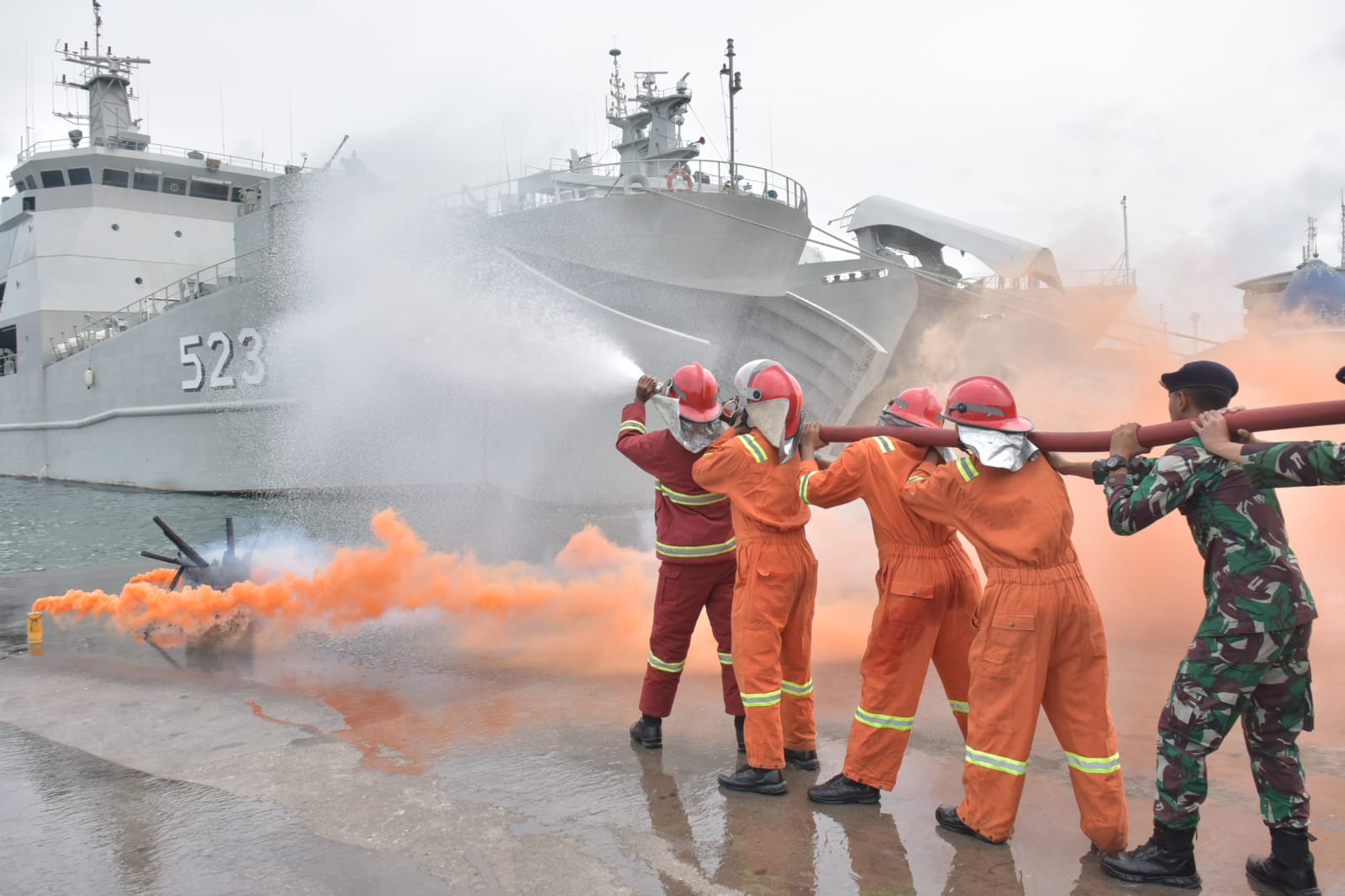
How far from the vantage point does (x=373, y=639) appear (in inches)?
252

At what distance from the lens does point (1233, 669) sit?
281 centimetres

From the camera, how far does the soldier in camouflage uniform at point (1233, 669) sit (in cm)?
280

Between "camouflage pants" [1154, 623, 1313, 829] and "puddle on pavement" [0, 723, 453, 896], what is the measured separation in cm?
232

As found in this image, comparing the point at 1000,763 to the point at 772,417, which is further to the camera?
the point at 772,417

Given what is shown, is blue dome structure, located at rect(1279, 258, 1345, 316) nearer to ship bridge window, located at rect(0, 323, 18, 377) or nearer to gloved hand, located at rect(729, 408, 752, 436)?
gloved hand, located at rect(729, 408, 752, 436)

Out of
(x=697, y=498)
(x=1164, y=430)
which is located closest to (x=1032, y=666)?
(x=1164, y=430)

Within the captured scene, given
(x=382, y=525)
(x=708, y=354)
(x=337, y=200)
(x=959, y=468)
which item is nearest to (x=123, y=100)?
(x=337, y=200)

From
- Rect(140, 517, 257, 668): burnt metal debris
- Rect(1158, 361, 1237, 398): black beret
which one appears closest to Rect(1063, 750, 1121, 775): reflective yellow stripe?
Rect(1158, 361, 1237, 398): black beret

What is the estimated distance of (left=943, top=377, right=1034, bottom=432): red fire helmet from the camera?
3.22 metres

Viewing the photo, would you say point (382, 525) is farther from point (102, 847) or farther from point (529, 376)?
point (529, 376)

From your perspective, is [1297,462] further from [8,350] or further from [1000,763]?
[8,350]

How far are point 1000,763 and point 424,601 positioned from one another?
484 cm

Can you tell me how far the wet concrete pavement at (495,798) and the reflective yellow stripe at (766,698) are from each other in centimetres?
36

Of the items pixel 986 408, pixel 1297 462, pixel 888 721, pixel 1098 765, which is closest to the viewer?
pixel 1297 462
